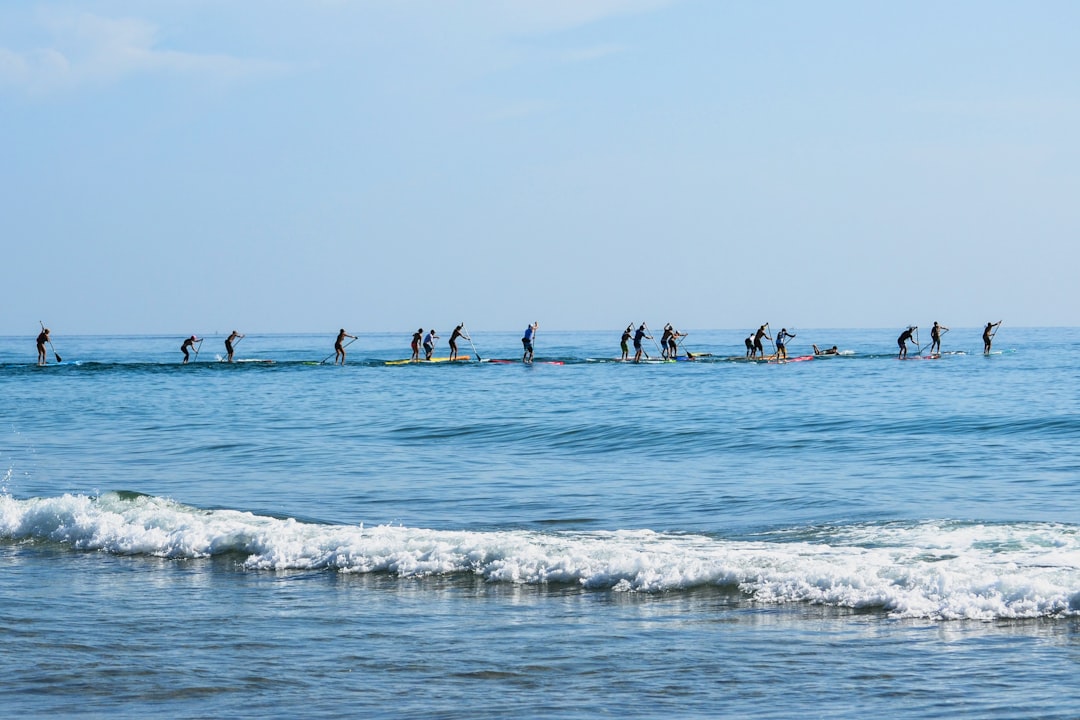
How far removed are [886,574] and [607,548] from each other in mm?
2376

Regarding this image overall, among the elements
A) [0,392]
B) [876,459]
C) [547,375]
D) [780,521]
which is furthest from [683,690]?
[547,375]

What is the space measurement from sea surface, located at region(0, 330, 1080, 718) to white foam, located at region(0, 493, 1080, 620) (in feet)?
0.11

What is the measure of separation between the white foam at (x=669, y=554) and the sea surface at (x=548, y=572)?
1.3 inches

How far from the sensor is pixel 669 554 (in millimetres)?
9141

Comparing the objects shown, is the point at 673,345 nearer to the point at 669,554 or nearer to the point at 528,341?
the point at 528,341

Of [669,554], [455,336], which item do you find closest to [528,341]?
[455,336]

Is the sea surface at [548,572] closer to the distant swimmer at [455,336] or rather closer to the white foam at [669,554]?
the white foam at [669,554]

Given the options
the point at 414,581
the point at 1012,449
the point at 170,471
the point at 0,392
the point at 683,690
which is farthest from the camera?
the point at 0,392

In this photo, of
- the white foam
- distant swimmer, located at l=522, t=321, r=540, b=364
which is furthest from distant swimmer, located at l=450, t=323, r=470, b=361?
the white foam

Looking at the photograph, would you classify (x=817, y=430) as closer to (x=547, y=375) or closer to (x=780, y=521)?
(x=780, y=521)

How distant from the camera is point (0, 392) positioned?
34719 mm

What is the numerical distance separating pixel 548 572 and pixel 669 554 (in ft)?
3.47

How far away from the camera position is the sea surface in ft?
19.3

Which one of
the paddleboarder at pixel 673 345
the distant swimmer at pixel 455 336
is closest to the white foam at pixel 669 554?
the distant swimmer at pixel 455 336
